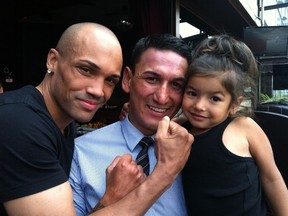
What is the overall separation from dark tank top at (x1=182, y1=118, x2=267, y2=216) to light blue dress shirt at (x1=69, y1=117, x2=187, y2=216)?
79mm

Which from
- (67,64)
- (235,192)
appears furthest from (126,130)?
(235,192)

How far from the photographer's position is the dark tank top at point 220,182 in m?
1.30

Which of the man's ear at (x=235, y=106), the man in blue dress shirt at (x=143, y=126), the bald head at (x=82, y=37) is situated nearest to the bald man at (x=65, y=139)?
the bald head at (x=82, y=37)

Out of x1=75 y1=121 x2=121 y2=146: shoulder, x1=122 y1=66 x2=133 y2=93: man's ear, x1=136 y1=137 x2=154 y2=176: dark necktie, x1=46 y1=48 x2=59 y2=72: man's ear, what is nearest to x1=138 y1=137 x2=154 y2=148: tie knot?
x1=136 y1=137 x2=154 y2=176: dark necktie

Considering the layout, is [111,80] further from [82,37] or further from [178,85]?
[178,85]

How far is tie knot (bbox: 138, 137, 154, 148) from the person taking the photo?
57.3 inches

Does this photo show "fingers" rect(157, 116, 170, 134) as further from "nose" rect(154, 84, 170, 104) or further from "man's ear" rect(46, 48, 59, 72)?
"man's ear" rect(46, 48, 59, 72)

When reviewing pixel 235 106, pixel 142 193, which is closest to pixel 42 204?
pixel 142 193

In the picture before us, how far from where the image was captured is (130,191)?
1.17 meters

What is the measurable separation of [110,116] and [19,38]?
299cm

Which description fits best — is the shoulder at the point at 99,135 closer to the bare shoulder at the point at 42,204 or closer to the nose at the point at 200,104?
the nose at the point at 200,104

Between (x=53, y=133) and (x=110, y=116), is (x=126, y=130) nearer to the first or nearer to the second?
(x=53, y=133)

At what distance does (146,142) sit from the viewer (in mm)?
1464

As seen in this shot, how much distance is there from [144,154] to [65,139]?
1.24 ft
